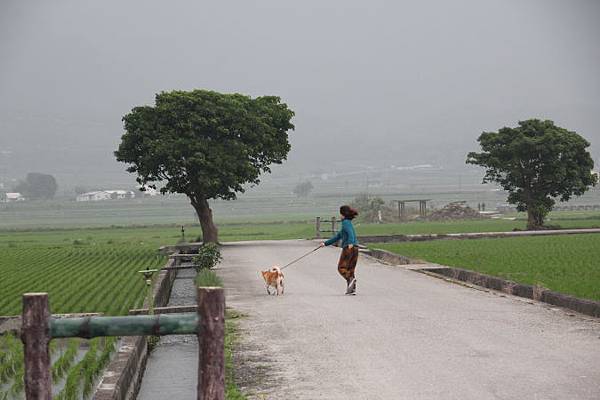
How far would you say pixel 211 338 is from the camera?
5.74 m

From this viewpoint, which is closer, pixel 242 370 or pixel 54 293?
pixel 242 370

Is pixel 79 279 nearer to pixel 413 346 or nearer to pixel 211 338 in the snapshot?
pixel 413 346

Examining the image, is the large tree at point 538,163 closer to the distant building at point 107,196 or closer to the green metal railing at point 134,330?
the green metal railing at point 134,330

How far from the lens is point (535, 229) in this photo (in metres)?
47.5

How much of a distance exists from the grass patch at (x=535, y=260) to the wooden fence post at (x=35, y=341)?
1043 centimetres

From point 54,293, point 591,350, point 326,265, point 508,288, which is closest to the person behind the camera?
point 591,350

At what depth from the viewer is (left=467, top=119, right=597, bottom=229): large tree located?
46531 mm

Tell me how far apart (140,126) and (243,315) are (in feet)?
76.9

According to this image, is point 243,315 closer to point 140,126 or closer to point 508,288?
point 508,288

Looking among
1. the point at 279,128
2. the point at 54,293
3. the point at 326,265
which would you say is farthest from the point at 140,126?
the point at 54,293

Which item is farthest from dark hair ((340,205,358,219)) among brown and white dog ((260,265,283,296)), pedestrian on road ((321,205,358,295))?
brown and white dog ((260,265,283,296))

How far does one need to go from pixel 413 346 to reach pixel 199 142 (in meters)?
26.3

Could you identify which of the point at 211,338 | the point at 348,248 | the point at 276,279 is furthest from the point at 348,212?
the point at 211,338

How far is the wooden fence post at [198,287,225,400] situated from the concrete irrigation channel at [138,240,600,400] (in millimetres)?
1941
